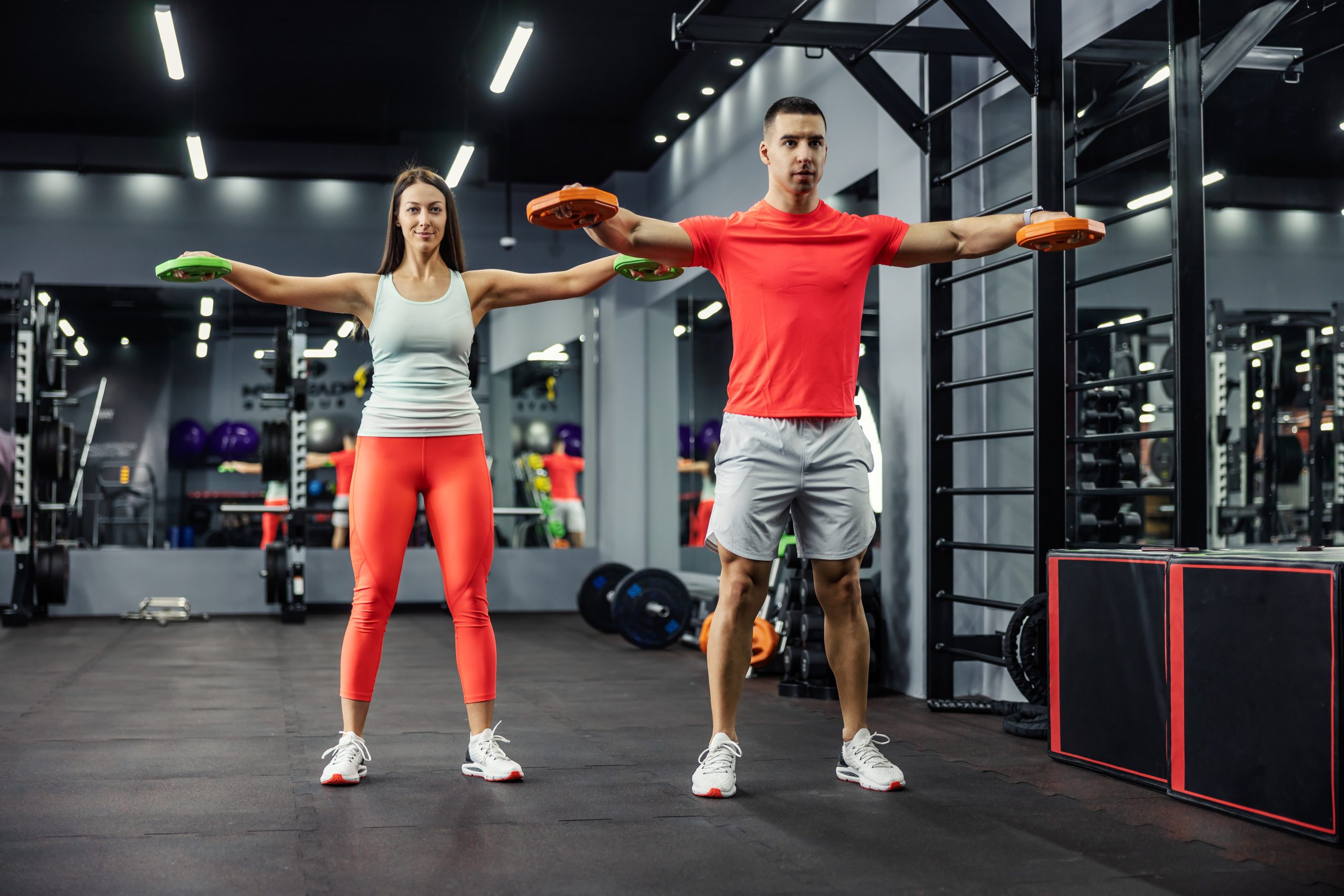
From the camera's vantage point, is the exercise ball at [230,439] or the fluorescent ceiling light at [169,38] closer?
the fluorescent ceiling light at [169,38]

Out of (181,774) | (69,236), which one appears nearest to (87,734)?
(181,774)

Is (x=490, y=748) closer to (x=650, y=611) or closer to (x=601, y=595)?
(x=650, y=611)

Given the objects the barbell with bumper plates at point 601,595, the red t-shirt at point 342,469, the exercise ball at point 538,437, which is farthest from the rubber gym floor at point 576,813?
the exercise ball at point 538,437

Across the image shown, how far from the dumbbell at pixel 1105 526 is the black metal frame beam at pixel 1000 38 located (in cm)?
126

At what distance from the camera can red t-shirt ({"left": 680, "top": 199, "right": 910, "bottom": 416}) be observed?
234 cm

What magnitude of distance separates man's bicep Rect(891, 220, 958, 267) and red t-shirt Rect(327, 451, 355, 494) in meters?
6.71

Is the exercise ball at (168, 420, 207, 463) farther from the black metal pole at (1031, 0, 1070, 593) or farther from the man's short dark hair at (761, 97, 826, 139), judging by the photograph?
the man's short dark hair at (761, 97, 826, 139)

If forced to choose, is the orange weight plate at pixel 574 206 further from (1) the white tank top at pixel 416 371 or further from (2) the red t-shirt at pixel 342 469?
(2) the red t-shirt at pixel 342 469

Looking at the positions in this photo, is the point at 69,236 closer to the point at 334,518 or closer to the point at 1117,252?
the point at 334,518

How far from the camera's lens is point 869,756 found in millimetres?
2428

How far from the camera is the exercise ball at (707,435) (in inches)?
290

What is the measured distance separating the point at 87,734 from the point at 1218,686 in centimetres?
276

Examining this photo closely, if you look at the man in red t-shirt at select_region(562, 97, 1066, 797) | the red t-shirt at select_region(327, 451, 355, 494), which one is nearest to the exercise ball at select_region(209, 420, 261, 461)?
the red t-shirt at select_region(327, 451, 355, 494)

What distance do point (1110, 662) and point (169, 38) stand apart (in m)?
4.68
